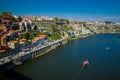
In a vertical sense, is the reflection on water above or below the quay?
below

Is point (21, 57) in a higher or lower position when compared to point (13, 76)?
higher

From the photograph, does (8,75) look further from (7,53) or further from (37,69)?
(7,53)

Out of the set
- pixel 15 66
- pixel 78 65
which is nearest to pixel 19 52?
pixel 15 66

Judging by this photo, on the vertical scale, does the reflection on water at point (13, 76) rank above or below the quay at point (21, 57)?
below

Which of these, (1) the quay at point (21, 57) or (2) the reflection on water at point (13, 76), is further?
(1) the quay at point (21, 57)

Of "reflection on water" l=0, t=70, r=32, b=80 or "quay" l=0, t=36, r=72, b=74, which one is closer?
"reflection on water" l=0, t=70, r=32, b=80

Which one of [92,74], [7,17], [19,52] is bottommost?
[92,74]

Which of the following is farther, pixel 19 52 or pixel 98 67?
pixel 19 52

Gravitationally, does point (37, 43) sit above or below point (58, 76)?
above

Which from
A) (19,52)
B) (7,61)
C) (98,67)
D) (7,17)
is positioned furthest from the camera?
(7,17)

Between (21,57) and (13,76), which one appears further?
(21,57)

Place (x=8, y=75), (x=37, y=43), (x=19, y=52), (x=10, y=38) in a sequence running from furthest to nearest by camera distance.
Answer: (x=37, y=43), (x=10, y=38), (x=19, y=52), (x=8, y=75)
